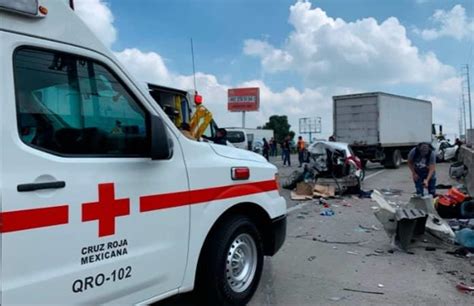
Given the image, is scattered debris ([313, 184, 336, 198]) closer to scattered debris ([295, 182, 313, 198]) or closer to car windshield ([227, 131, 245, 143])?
scattered debris ([295, 182, 313, 198])

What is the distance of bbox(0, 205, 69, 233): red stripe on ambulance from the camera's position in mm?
2137

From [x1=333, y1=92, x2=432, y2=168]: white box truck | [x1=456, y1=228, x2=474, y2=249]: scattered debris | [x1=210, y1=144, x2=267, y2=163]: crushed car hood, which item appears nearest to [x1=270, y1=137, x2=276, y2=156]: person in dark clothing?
[x1=333, y1=92, x2=432, y2=168]: white box truck

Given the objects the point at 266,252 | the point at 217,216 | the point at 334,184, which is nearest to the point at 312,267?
the point at 266,252

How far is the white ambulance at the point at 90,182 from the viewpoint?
225cm

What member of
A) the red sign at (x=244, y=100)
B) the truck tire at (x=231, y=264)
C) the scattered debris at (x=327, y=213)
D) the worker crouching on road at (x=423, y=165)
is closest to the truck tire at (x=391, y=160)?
the worker crouching on road at (x=423, y=165)

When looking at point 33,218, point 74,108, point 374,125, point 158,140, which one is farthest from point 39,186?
point 374,125

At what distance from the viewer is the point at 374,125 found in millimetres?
20406

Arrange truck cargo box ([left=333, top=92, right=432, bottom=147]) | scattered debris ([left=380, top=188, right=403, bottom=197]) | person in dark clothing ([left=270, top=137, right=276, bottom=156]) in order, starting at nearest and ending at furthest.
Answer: scattered debris ([left=380, top=188, right=403, bottom=197]) < truck cargo box ([left=333, top=92, right=432, bottom=147]) < person in dark clothing ([left=270, top=137, right=276, bottom=156])

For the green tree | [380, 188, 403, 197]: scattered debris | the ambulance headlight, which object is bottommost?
[380, 188, 403, 197]: scattered debris

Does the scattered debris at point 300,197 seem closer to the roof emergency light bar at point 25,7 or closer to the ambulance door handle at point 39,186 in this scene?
the ambulance door handle at point 39,186

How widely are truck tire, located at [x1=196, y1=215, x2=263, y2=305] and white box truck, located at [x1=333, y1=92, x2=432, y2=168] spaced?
17.6 meters

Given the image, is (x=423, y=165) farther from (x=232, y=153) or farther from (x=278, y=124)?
(x=278, y=124)

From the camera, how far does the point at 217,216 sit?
11.6 ft

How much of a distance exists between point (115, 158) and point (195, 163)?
76cm
